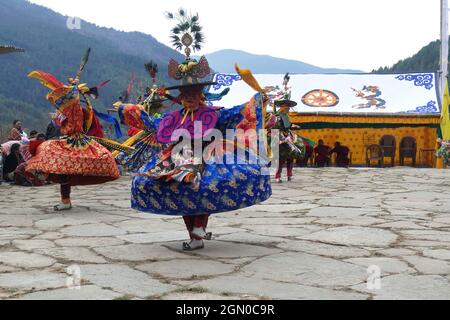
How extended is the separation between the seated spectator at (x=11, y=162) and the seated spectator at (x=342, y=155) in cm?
961

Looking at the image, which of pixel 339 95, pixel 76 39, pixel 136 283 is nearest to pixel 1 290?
pixel 136 283

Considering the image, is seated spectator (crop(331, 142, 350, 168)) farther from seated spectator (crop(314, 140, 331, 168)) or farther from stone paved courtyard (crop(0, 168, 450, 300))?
stone paved courtyard (crop(0, 168, 450, 300))

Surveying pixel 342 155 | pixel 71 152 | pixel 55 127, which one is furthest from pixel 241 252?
pixel 342 155

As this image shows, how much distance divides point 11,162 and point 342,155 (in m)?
9.80

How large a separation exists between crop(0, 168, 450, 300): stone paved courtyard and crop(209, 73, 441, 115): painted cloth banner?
10.8 m

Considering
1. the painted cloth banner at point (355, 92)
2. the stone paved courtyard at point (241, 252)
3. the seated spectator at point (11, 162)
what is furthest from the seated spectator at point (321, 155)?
the stone paved courtyard at point (241, 252)

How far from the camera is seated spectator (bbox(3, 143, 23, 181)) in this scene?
46.8ft

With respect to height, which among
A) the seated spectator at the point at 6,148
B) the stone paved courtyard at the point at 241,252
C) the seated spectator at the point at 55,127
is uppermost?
the seated spectator at the point at 55,127

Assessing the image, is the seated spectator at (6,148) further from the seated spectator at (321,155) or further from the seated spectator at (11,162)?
the seated spectator at (321,155)

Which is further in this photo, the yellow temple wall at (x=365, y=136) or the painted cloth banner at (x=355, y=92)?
the yellow temple wall at (x=365, y=136)

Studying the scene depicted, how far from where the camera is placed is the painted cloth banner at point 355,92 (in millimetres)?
20422

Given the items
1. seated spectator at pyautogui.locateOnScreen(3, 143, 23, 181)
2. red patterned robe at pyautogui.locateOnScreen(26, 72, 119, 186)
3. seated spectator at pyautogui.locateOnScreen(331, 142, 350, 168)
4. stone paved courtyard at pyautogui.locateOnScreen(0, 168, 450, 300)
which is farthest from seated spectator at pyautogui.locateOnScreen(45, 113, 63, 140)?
seated spectator at pyautogui.locateOnScreen(331, 142, 350, 168)

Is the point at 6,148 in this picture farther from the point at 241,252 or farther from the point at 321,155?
the point at 241,252

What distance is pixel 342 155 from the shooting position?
20219 millimetres
